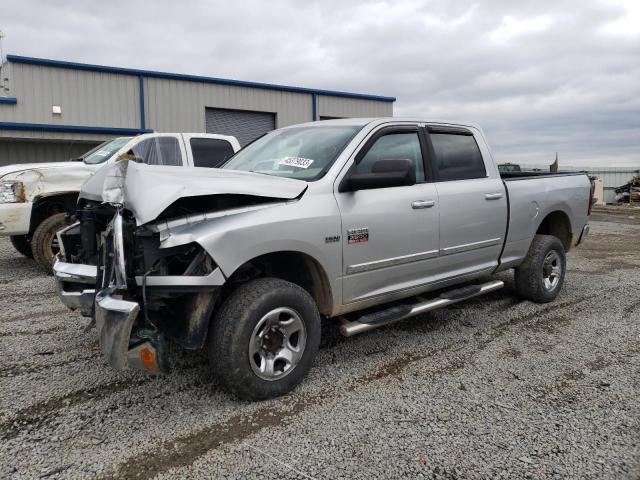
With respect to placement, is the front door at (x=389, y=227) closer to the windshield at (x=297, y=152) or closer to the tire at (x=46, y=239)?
the windshield at (x=297, y=152)

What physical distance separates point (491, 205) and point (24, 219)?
5.63 m

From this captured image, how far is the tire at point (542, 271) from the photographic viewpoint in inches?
209

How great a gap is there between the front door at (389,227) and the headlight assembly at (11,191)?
4875 millimetres

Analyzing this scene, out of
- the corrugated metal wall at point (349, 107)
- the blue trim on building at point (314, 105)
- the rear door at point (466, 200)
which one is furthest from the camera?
the corrugated metal wall at point (349, 107)

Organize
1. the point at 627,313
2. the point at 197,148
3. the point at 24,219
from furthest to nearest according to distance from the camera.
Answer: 1. the point at 197,148
2. the point at 24,219
3. the point at 627,313

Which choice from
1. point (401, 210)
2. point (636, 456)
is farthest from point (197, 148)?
point (636, 456)

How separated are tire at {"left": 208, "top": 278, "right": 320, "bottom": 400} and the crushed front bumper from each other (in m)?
0.86

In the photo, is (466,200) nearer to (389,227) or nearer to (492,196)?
(492,196)

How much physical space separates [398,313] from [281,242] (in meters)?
1.23

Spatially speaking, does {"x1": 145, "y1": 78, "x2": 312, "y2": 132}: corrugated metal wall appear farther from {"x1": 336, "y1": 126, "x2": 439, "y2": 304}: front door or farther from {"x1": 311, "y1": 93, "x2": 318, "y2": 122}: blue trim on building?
{"x1": 336, "y1": 126, "x2": 439, "y2": 304}: front door

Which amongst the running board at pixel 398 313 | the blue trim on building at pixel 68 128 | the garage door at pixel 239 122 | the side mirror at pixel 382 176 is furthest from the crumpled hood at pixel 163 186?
the garage door at pixel 239 122

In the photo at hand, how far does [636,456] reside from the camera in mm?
2605

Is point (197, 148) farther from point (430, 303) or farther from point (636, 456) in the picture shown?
point (636, 456)

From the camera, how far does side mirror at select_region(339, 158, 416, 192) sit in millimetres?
3451
